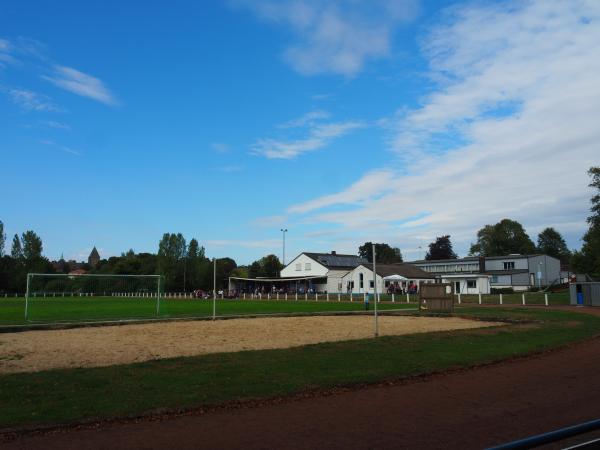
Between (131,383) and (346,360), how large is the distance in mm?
5349

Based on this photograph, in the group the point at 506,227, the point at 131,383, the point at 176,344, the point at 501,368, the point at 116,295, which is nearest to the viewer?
the point at 131,383

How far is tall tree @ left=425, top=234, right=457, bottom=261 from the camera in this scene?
133m

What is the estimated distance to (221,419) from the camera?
7.88 m

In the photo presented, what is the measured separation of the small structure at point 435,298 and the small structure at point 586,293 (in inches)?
530

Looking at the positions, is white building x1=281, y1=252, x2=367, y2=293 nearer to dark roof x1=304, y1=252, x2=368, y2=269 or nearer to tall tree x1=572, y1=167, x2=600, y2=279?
dark roof x1=304, y1=252, x2=368, y2=269

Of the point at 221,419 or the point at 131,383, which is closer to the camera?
the point at 221,419

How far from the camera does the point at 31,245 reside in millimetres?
102000

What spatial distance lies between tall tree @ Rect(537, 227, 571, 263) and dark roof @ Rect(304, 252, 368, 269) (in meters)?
76.1

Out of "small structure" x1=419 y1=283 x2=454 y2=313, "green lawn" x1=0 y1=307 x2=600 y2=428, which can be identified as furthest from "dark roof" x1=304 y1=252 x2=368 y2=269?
"green lawn" x1=0 y1=307 x2=600 y2=428

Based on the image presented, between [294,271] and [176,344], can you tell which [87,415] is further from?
[294,271]

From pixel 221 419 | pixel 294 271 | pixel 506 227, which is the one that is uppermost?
pixel 506 227

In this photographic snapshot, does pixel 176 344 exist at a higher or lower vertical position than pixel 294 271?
lower

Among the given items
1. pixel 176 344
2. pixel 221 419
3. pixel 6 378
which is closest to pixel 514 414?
pixel 221 419

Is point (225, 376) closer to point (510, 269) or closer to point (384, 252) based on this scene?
point (510, 269)
